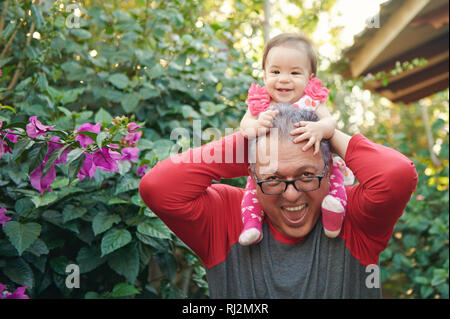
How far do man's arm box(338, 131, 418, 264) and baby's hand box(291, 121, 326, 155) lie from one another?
127 mm

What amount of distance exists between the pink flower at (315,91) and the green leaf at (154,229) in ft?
2.82

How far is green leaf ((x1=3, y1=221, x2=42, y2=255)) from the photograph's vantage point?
1.91 meters

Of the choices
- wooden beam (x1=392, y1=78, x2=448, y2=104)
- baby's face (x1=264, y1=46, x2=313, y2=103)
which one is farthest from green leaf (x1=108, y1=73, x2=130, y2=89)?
wooden beam (x1=392, y1=78, x2=448, y2=104)

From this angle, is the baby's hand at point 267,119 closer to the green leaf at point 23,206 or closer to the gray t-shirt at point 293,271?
the gray t-shirt at point 293,271

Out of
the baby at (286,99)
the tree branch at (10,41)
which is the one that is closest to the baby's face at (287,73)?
the baby at (286,99)

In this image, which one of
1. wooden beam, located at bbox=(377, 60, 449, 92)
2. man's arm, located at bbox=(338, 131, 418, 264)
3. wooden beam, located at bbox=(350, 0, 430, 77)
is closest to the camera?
man's arm, located at bbox=(338, 131, 418, 264)

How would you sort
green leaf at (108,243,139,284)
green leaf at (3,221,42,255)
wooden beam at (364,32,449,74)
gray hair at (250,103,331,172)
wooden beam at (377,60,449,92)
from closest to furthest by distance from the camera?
gray hair at (250,103,331,172)
green leaf at (3,221,42,255)
green leaf at (108,243,139,284)
wooden beam at (364,32,449,74)
wooden beam at (377,60,449,92)

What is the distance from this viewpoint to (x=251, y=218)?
180cm

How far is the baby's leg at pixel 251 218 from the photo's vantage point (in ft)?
5.73

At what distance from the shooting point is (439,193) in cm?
414

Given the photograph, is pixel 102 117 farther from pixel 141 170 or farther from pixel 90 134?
pixel 90 134

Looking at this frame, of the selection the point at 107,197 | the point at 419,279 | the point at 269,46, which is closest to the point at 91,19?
the point at 107,197

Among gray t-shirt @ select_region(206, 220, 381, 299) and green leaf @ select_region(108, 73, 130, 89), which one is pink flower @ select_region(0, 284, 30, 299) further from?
green leaf @ select_region(108, 73, 130, 89)

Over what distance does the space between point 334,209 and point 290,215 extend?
0.17 m
